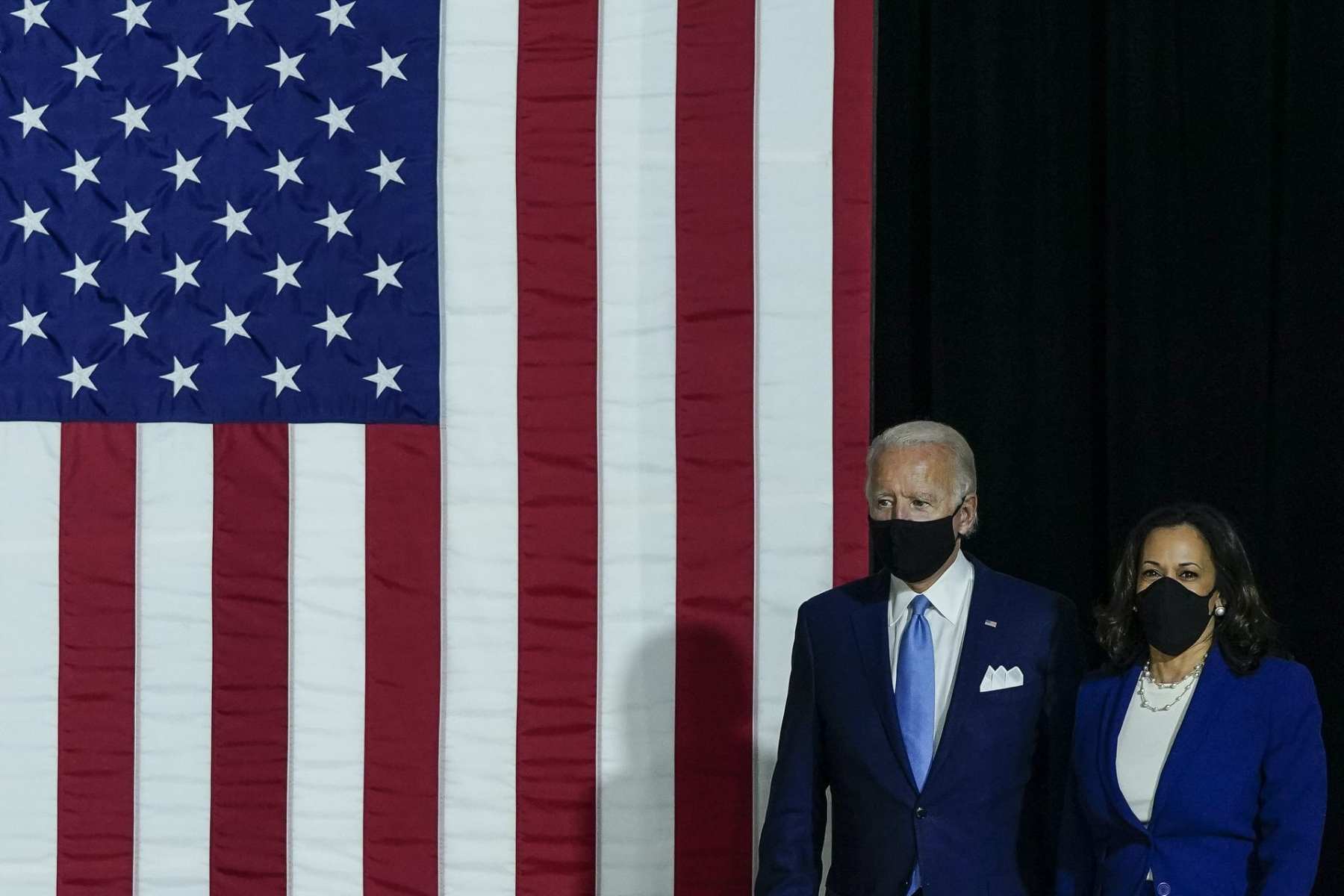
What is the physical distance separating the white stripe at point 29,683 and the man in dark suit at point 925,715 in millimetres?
1877

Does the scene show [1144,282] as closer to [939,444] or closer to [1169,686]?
[939,444]

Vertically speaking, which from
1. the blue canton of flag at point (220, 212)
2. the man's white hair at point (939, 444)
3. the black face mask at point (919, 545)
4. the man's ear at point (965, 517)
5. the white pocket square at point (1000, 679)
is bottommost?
the white pocket square at point (1000, 679)

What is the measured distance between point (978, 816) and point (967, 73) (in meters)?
1.78

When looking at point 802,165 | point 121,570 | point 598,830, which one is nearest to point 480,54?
point 802,165

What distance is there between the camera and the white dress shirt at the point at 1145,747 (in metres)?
2.34

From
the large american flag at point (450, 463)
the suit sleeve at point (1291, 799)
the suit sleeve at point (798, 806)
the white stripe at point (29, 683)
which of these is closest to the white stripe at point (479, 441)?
the large american flag at point (450, 463)

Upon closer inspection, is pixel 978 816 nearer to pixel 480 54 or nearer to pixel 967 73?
pixel 967 73

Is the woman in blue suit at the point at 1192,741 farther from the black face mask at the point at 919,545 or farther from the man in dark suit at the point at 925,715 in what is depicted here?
the black face mask at the point at 919,545

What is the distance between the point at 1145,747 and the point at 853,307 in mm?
1486

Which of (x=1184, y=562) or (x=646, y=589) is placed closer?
(x=1184, y=562)

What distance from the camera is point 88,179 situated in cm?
379

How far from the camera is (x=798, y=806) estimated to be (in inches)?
104

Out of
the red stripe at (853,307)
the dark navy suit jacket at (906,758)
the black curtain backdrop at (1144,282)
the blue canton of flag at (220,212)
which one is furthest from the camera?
the blue canton of flag at (220,212)

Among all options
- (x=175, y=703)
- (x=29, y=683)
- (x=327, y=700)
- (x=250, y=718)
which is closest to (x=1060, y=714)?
(x=327, y=700)
